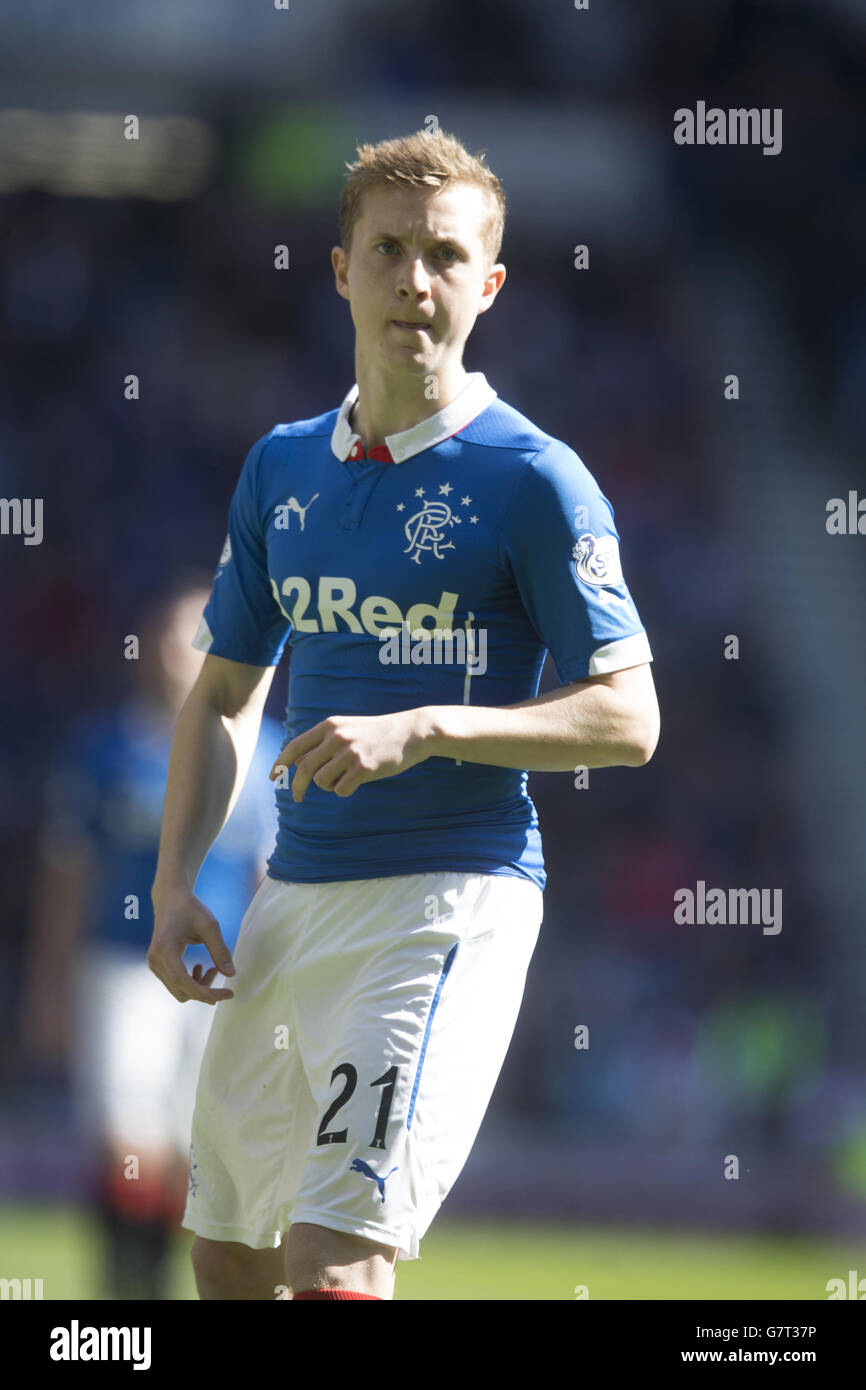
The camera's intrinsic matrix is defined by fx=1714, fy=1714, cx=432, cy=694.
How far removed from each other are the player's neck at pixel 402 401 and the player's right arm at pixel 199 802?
0.52m

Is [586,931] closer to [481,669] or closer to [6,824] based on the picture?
[6,824]

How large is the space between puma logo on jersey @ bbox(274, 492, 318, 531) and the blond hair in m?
0.44

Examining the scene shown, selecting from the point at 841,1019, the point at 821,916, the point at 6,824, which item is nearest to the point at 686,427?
the point at 821,916

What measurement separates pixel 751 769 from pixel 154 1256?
675cm

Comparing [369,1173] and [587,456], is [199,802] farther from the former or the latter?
[587,456]

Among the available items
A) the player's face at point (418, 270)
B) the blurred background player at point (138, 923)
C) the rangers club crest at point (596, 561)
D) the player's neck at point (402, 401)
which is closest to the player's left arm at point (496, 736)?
the rangers club crest at point (596, 561)

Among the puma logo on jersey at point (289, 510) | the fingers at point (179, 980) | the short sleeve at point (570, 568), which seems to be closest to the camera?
the short sleeve at point (570, 568)

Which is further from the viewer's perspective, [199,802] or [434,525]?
[199,802]

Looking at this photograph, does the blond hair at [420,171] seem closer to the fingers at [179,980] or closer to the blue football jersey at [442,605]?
the blue football jersey at [442,605]

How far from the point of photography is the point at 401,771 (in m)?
2.54

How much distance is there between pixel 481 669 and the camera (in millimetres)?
2744

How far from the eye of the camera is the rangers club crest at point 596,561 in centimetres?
265

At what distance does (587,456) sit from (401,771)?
8634 mm

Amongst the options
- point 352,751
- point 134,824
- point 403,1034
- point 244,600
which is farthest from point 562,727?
point 134,824
